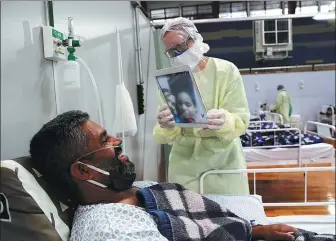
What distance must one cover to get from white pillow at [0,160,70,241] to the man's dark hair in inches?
2.7

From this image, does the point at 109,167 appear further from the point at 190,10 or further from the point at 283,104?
the point at 283,104

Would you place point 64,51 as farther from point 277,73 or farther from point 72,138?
point 277,73

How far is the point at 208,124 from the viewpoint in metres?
1.29

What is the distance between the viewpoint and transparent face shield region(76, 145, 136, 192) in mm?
1117

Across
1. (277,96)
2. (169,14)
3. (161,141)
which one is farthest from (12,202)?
(277,96)

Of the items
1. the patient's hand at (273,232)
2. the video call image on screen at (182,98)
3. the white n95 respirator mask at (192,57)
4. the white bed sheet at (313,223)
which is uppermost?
the white n95 respirator mask at (192,57)

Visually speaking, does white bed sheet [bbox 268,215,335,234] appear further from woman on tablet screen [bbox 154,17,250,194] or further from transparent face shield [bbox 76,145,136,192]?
transparent face shield [bbox 76,145,136,192]

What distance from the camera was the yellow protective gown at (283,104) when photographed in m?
5.97

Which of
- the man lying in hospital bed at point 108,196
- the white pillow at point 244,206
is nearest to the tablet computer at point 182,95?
the man lying in hospital bed at point 108,196

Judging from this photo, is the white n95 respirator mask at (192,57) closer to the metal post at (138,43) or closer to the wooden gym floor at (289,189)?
the metal post at (138,43)

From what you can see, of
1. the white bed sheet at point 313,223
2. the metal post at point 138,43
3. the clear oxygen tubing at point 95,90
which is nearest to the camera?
the clear oxygen tubing at point 95,90

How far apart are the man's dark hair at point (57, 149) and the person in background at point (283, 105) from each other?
16.9ft

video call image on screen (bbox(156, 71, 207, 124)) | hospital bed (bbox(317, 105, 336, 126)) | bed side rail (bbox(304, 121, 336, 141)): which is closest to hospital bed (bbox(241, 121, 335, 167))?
bed side rail (bbox(304, 121, 336, 141))

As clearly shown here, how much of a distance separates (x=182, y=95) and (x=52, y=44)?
1.67 feet
